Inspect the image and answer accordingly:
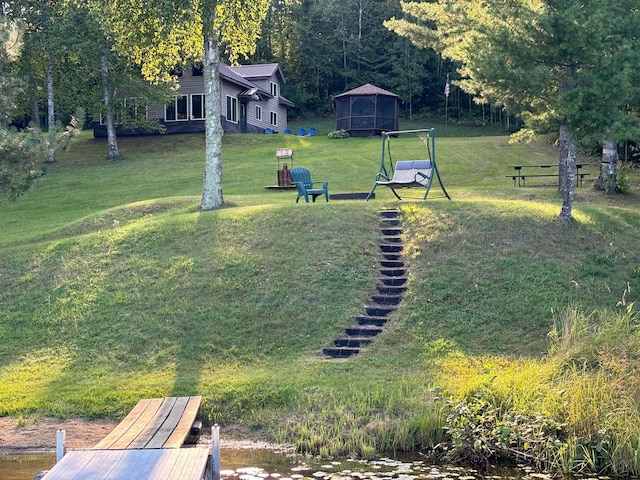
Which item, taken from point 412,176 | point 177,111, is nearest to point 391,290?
point 412,176

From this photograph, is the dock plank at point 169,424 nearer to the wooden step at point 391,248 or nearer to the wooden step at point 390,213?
the wooden step at point 391,248

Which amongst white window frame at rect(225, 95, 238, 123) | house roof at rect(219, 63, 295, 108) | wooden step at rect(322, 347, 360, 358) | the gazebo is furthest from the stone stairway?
the gazebo

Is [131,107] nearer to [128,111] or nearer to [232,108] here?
[128,111]

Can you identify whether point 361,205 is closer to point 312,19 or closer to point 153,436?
point 153,436

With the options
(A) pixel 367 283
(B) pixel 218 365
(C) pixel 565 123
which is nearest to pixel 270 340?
(B) pixel 218 365

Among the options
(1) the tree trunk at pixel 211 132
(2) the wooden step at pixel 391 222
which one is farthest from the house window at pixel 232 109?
(2) the wooden step at pixel 391 222

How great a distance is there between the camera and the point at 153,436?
23.7ft

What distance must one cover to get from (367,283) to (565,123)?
15.3 feet

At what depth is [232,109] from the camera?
1603 inches

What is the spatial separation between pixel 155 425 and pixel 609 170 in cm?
1651

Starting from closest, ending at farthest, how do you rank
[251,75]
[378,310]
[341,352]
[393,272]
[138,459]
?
[138,459]
[341,352]
[378,310]
[393,272]
[251,75]

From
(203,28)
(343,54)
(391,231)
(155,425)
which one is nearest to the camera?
(155,425)

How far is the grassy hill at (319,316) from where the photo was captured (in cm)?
902

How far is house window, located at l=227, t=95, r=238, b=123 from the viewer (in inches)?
1576
